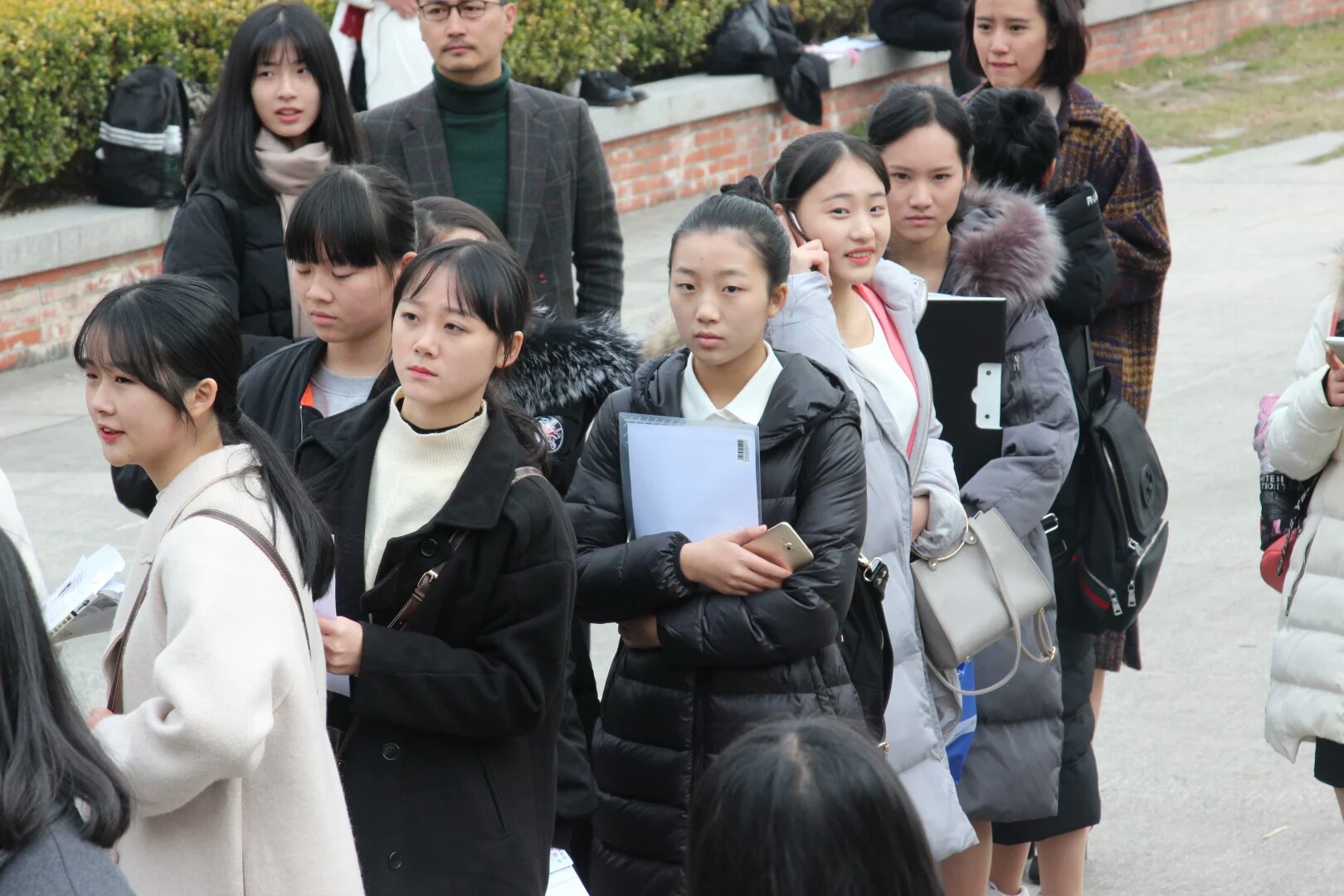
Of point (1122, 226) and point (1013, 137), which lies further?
point (1122, 226)

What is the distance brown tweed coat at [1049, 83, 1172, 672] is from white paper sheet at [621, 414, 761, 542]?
165 centimetres

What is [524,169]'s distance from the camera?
456 cm

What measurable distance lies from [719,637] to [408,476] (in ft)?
2.07

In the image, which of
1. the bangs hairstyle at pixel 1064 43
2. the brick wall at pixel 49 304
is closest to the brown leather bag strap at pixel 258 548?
the bangs hairstyle at pixel 1064 43

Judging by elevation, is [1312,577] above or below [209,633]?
below

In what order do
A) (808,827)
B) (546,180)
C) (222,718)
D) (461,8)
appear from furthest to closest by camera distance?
(546,180) → (461,8) → (222,718) → (808,827)

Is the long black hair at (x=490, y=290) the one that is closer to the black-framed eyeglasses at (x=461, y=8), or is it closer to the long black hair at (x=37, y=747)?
the long black hair at (x=37, y=747)

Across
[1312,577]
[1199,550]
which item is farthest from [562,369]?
[1199,550]

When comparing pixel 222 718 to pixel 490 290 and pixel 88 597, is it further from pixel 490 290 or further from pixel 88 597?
pixel 490 290

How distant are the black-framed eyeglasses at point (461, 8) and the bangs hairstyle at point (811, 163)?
1255 millimetres

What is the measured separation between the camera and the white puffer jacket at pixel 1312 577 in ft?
11.5

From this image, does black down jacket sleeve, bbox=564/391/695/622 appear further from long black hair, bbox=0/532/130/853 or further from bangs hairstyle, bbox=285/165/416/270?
long black hair, bbox=0/532/130/853

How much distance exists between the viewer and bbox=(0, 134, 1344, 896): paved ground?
4363 millimetres

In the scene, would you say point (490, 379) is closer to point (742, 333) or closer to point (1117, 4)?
point (742, 333)
